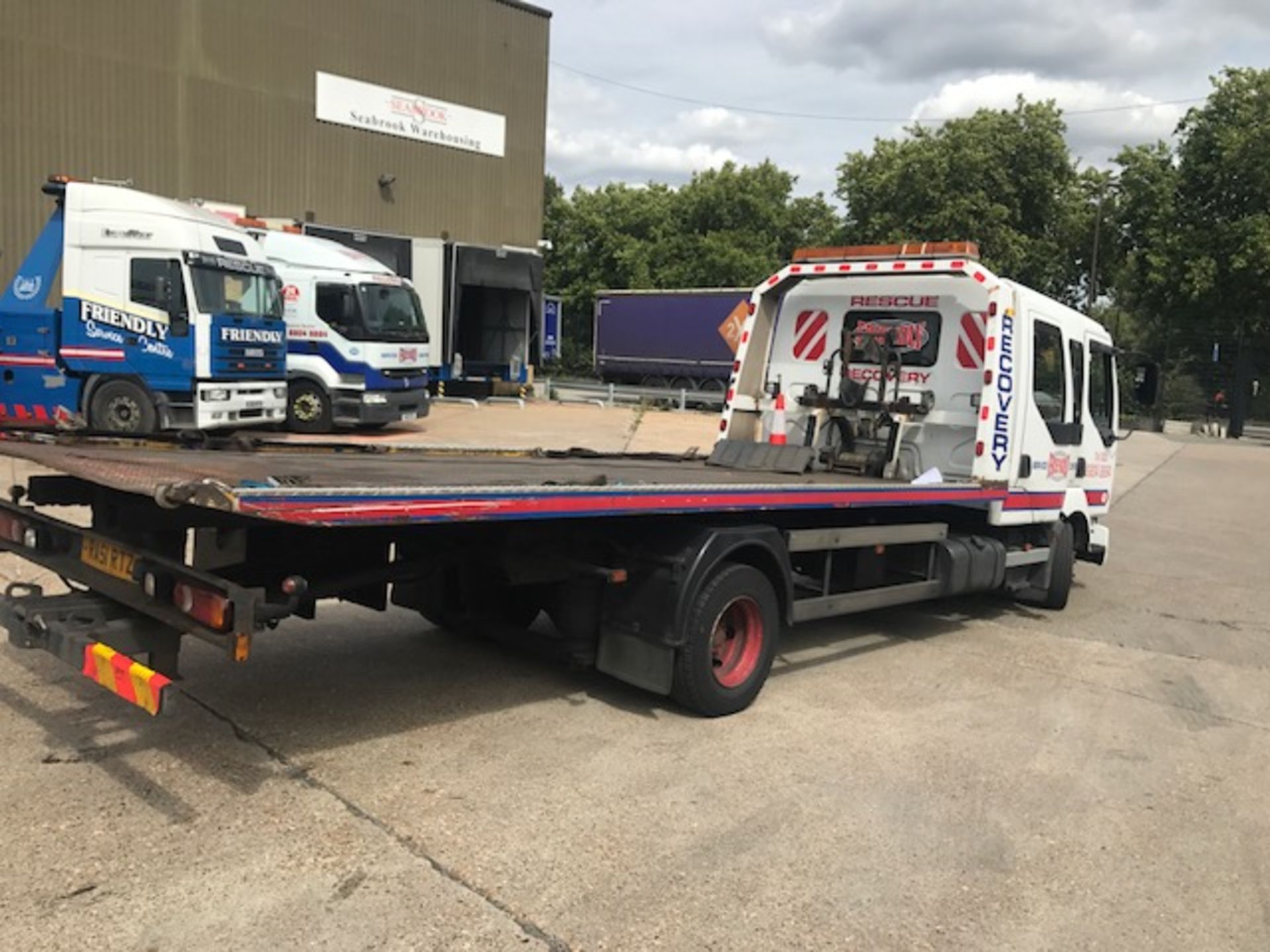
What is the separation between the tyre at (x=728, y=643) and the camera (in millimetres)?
5180

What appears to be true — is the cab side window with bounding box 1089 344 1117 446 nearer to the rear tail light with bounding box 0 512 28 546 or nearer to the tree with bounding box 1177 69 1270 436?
the rear tail light with bounding box 0 512 28 546

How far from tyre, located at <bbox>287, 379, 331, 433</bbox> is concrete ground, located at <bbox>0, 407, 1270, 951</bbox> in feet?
36.1

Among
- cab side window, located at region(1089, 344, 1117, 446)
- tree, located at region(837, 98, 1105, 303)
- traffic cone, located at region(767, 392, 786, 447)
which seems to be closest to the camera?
traffic cone, located at region(767, 392, 786, 447)

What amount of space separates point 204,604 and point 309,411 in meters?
14.0

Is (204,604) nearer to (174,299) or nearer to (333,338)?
(174,299)

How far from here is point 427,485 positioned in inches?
167

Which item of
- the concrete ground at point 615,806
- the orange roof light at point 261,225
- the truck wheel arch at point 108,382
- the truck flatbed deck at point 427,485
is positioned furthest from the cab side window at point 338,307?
the concrete ground at point 615,806

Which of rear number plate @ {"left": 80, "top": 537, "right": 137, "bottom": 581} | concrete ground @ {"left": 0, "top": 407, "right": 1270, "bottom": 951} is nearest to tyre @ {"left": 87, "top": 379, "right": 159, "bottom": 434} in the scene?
concrete ground @ {"left": 0, "top": 407, "right": 1270, "bottom": 951}

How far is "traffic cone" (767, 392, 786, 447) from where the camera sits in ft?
28.0

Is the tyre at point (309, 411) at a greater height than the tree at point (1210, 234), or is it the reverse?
the tree at point (1210, 234)

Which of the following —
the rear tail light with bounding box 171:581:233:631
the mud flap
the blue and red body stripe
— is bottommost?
the mud flap

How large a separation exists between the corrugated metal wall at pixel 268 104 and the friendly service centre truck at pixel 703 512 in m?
21.4

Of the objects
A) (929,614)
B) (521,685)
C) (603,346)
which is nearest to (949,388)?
(929,614)

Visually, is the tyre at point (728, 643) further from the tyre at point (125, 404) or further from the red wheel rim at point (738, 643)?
the tyre at point (125, 404)
